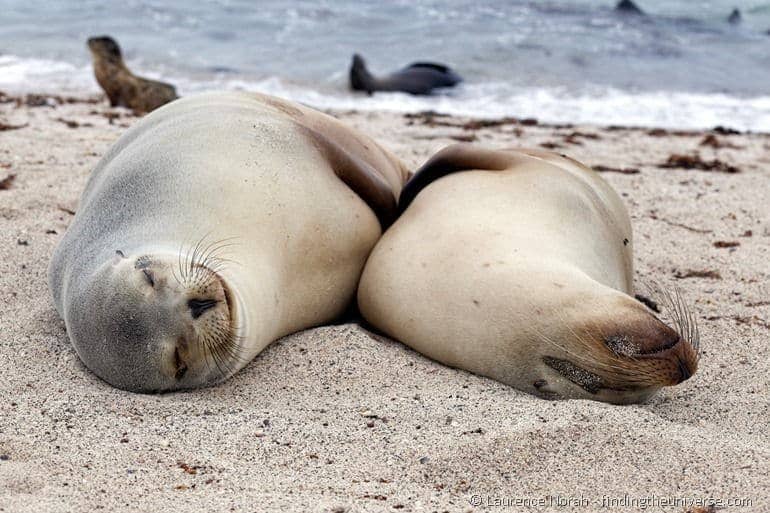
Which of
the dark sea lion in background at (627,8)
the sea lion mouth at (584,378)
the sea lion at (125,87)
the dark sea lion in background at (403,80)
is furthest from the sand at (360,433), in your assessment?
the dark sea lion in background at (627,8)

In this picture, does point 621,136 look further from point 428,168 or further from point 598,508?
point 598,508

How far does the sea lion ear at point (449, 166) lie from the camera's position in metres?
4.27

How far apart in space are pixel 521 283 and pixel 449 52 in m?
12.6

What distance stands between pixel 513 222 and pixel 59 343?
1735 millimetres

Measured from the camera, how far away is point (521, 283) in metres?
3.34

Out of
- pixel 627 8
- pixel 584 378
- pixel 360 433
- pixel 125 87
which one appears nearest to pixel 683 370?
pixel 584 378

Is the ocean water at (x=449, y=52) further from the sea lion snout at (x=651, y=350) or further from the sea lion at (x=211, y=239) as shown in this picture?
the sea lion snout at (x=651, y=350)

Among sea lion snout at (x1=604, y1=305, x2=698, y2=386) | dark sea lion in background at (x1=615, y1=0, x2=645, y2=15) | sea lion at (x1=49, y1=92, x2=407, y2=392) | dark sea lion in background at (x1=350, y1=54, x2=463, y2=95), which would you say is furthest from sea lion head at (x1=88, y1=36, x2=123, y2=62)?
dark sea lion in background at (x1=615, y1=0, x2=645, y2=15)

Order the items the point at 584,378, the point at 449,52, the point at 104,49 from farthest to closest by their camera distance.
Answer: the point at 449,52
the point at 104,49
the point at 584,378

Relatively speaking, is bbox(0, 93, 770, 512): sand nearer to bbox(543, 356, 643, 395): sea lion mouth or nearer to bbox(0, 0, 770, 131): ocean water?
bbox(543, 356, 643, 395): sea lion mouth

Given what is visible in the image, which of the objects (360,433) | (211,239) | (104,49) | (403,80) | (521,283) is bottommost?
(403,80)

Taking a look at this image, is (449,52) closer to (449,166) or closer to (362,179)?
(449,166)

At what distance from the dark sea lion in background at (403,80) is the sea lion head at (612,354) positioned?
9255 millimetres

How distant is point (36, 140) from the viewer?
674 cm
